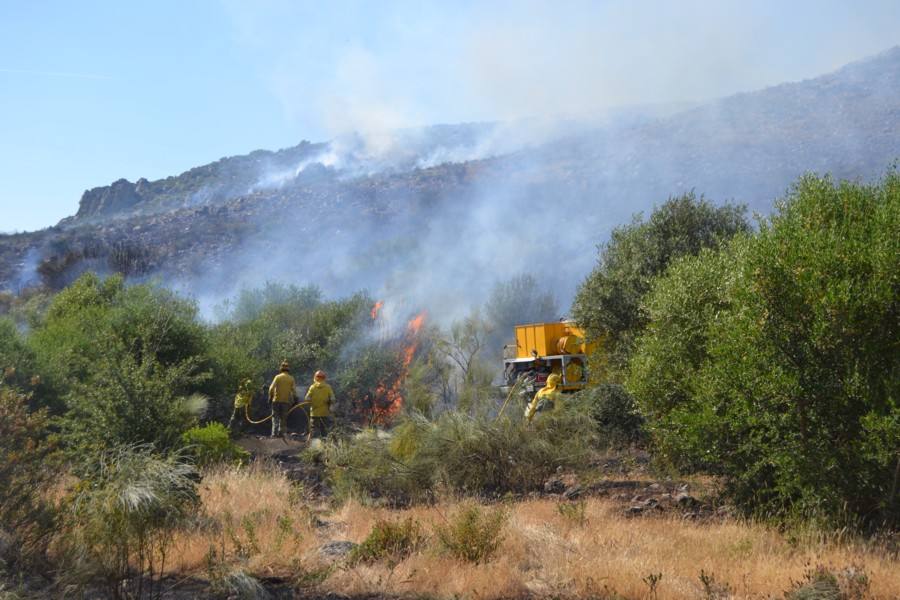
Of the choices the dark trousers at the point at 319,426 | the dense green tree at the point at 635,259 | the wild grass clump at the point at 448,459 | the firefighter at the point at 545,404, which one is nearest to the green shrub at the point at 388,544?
the wild grass clump at the point at 448,459

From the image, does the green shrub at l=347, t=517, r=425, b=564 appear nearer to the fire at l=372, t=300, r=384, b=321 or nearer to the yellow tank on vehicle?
the yellow tank on vehicle

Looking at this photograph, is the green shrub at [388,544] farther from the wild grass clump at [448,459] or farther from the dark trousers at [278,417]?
the dark trousers at [278,417]

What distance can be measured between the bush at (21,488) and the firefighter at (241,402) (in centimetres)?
1457

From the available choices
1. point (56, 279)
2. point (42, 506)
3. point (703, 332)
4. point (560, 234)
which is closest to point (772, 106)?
point (560, 234)

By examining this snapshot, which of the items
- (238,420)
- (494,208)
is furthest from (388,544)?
(494,208)

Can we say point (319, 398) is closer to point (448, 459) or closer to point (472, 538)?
point (448, 459)

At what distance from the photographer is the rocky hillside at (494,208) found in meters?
56.9

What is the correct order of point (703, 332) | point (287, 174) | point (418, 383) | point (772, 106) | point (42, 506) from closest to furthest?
point (42, 506), point (703, 332), point (418, 383), point (772, 106), point (287, 174)

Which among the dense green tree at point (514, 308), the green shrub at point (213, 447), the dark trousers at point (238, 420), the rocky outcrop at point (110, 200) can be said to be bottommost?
the dark trousers at point (238, 420)

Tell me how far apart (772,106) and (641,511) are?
3059 inches

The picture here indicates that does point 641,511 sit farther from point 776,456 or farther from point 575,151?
point 575,151

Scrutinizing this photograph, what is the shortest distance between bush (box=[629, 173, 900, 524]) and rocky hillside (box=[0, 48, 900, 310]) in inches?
1374

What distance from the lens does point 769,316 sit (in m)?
9.08

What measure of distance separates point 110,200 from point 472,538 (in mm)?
111562
